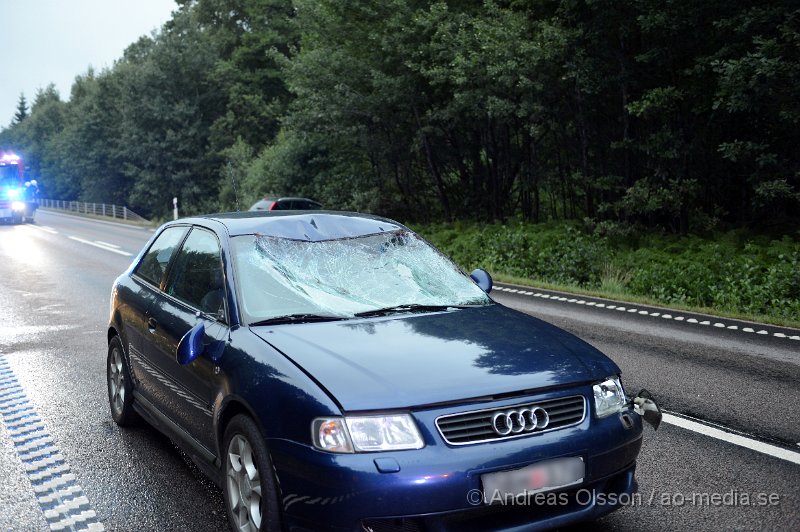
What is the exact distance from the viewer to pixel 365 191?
28812mm

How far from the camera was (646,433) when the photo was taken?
17.7 ft

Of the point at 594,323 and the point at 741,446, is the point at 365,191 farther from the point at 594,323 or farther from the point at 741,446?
the point at 741,446

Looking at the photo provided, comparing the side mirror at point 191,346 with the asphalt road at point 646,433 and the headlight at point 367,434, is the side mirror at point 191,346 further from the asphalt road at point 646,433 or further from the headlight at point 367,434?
the headlight at point 367,434

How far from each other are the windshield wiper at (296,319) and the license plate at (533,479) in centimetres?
136

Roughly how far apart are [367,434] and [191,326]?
1.72 metres

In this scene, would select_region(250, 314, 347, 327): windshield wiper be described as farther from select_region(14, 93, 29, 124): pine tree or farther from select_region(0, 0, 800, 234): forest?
select_region(14, 93, 29, 124): pine tree

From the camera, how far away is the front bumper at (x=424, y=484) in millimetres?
3080

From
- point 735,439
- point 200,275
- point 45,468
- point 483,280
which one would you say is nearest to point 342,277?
point 200,275

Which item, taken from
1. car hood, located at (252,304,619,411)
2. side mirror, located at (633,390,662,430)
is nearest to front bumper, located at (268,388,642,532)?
car hood, located at (252,304,619,411)

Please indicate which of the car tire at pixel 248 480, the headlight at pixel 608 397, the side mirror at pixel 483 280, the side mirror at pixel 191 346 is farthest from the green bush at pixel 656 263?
the car tire at pixel 248 480

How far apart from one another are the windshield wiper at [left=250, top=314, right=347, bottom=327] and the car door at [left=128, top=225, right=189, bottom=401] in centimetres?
137

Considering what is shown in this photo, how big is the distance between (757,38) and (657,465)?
10.7m

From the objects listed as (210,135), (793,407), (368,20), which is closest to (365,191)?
(368,20)

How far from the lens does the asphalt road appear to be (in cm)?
416
